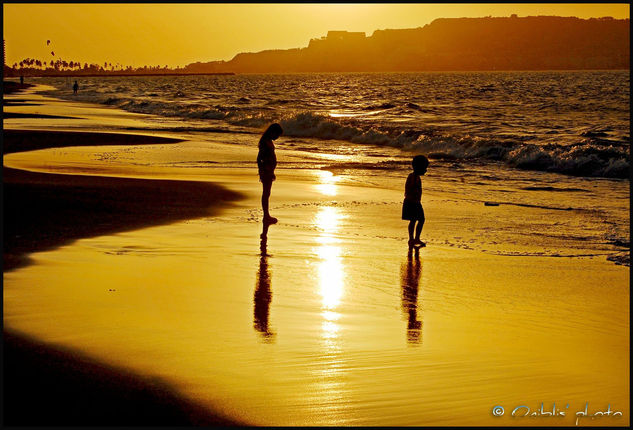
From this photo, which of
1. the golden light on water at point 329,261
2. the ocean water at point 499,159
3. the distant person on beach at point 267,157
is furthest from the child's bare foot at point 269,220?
the ocean water at point 499,159

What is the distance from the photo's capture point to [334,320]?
6.92 meters

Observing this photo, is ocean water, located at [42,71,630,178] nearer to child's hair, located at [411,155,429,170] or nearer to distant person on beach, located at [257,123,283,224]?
child's hair, located at [411,155,429,170]

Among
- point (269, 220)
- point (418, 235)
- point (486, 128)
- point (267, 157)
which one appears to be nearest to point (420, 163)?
point (418, 235)

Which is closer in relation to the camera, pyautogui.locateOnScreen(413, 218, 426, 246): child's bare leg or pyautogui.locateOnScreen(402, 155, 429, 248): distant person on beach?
pyautogui.locateOnScreen(413, 218, 426, 246): child's bare leg

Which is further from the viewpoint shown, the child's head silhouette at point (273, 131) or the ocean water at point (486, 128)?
the ocean water at point (486, 128)

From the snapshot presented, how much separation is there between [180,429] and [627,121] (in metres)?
40.7

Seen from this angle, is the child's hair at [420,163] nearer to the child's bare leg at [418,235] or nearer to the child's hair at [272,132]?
the child's bare leg at [418,235]

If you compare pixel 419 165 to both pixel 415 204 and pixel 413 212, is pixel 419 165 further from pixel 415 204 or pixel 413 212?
pixel 413 212

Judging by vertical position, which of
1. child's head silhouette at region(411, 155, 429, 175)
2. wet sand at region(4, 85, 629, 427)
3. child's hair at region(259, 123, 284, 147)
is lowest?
wet sand at region(4, 85, 629, 427)

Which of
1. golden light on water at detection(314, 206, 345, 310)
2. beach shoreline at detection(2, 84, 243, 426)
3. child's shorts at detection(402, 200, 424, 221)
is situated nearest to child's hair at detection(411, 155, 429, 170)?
child's shorts at detection(402, 200, 424, 221)

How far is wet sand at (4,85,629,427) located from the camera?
17.3 ft

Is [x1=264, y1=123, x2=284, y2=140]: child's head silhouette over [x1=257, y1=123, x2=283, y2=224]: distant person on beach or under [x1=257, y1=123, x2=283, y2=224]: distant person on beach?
over

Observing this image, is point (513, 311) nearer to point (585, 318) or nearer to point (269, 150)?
point (585, 318)

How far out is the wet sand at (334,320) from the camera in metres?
5.26
